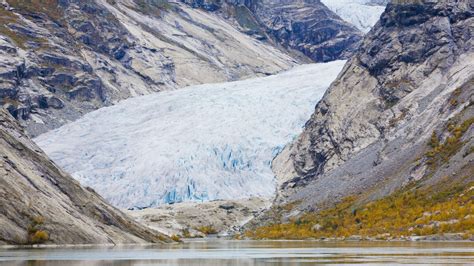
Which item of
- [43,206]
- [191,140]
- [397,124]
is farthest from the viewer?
[191,140]

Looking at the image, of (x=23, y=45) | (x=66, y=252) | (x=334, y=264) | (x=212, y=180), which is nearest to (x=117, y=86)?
(x=23, y=45)

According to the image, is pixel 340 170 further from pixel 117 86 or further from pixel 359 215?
pixel 117 86

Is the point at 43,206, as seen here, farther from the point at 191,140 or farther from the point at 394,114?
the point at 191,140

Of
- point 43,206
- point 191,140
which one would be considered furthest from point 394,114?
point 43,206

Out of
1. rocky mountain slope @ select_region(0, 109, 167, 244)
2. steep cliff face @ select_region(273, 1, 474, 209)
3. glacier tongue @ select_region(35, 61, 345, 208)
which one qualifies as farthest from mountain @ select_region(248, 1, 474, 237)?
rocky mountain slope @ select_region(0, 109, 167, 244)

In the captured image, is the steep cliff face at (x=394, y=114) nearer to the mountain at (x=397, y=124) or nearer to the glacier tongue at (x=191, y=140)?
the mountain at (x=397, y=124)

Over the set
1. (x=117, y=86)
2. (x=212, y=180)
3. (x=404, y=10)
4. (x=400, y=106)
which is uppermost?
(x=404, y=10)
